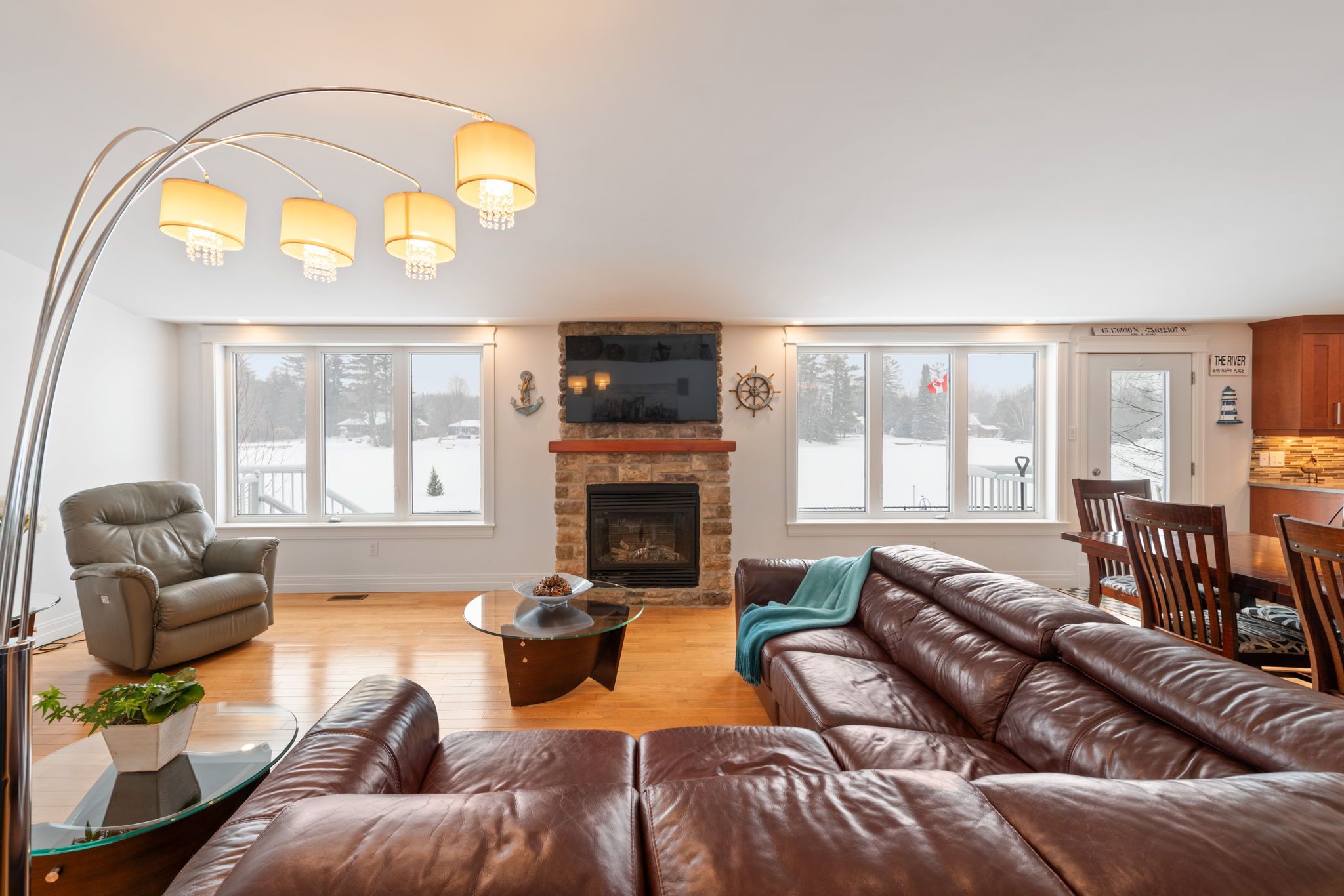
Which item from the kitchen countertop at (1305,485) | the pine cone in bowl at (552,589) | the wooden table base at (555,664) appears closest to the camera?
the wooden table base at (555,664)

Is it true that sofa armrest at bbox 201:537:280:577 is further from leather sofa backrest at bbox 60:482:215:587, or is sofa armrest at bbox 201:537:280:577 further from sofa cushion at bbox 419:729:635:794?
sofa cushion at bbox 419:729:635:794

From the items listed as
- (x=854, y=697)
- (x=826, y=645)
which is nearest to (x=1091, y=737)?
(x=854, y=697)

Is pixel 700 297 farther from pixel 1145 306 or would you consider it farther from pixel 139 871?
pixel 139 871

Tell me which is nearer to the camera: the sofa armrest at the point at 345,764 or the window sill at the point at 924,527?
the sofa armrest at the point at 345,764

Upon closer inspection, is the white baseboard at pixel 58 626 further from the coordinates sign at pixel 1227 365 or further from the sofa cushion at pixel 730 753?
the coordinates sign at pixel 1227 365

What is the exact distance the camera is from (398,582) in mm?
4824

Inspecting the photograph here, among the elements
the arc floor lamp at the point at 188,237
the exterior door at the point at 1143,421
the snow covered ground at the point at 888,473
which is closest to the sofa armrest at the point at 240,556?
the arc floor lamp at the point at 188,237

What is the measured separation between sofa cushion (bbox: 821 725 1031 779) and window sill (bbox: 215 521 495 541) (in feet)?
12.7

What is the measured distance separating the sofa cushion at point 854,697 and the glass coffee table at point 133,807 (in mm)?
1575

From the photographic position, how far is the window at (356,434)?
16.2ft

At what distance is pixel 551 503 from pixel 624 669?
79.9 inches

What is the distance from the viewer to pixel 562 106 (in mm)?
2234

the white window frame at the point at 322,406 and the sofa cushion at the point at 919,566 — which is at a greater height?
the white window frame at the point at 322,406

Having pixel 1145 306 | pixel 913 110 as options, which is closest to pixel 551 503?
pixel 913 110
